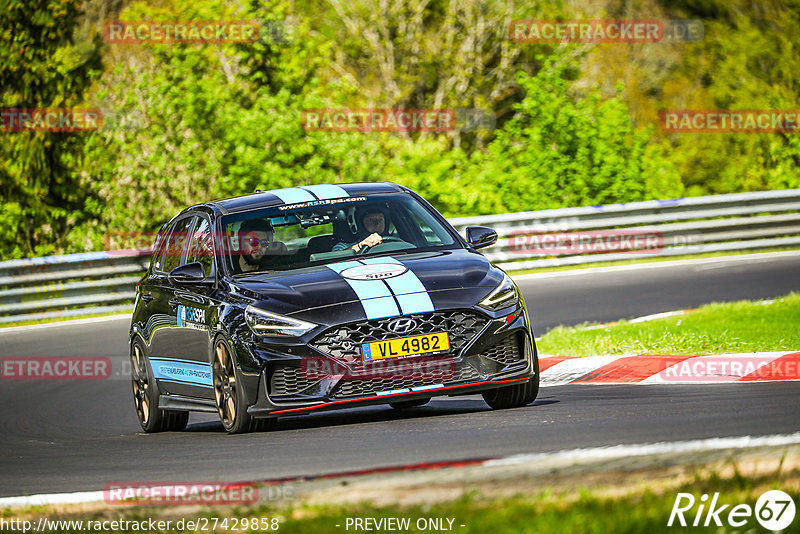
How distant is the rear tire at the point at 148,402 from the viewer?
10.0 metres

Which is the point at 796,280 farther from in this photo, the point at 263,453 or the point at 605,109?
the point at 263,453

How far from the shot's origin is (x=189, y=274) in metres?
8.95

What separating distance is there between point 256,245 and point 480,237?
1.58 meters

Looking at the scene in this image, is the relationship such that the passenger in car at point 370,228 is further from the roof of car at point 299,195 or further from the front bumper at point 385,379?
the front bumper at point 385,379

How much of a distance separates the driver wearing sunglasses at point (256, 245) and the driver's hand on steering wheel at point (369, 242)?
0.49 metres

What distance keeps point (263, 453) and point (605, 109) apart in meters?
17.9

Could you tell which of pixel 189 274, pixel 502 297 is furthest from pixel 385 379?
pixel 189 274

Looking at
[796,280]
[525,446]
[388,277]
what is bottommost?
[796,280]

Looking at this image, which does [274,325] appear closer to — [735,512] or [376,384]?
[376,384]

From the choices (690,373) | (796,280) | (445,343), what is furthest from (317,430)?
(796,280)

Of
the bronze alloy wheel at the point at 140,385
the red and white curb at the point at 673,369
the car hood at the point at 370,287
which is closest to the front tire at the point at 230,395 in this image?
the car hood at the point at 370,287

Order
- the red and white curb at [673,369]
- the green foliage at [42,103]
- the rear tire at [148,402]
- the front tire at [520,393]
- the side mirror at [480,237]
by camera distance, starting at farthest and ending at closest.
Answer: the green foliage at [42,103], the rear tire at [148,402], the side mirror at [480,237], the red and white curb at [673,369], the front tire at [520,393]

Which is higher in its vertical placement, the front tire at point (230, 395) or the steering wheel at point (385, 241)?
the steering wheel at point (385, 241)

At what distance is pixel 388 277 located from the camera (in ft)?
26.8
